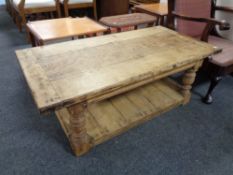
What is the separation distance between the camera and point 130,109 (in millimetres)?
1460

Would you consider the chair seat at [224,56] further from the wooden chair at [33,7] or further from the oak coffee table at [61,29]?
the wooden chair at [33,7]

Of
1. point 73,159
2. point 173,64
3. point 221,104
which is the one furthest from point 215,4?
point 73,159

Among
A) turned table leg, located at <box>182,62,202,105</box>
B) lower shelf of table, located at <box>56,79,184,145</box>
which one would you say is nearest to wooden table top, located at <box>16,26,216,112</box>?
turned table leg, located at <box>182,62,202,105</box>

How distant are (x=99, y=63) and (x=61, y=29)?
987mm

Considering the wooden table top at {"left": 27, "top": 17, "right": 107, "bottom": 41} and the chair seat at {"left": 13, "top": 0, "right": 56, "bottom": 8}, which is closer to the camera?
the wooden table top at {"left": 27, "top": 17, "right": 107, "bottom": 41}

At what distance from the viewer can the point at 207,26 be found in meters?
1.46

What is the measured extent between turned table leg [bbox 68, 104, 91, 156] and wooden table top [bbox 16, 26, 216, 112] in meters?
0.10

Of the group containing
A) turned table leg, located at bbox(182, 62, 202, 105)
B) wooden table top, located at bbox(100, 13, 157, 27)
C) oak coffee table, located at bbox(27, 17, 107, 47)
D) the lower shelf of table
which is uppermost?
wooden table top, located at bbox(100, 13, 157, 27)

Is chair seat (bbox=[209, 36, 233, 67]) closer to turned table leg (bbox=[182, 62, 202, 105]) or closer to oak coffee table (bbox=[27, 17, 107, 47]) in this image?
turned table leg (bbox=[182, 62, 202, 105])

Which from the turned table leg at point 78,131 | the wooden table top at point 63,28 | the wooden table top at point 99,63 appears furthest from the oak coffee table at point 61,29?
the turned table leg at point 78,131

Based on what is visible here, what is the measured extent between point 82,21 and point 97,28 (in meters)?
0.32

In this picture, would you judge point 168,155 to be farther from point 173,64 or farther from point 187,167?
point 173,64

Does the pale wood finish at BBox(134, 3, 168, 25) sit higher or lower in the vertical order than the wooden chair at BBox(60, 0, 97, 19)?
lower

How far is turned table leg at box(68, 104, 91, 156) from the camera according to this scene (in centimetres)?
96
